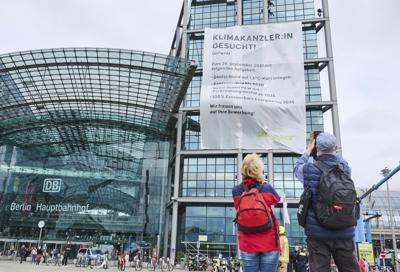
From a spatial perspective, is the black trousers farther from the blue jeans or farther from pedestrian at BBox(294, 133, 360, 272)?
the blue jeans

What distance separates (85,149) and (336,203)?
4295 cm

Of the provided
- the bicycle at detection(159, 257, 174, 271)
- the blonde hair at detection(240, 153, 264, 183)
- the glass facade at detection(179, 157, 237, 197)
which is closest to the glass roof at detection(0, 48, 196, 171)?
the glass facade at detection(179, 157, 237, 197)

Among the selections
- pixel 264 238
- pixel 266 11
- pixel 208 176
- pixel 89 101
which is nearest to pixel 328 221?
pixel 264 238

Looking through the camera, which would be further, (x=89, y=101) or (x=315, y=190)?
(x=89, y=101)

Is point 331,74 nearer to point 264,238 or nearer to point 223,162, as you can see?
point 223,162

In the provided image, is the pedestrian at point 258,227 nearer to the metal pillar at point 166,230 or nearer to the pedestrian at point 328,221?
the pedestrian at point 328,221

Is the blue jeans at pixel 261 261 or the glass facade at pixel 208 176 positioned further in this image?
the glass facade at pixel 208 176

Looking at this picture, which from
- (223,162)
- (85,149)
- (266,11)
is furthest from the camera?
(266,11)

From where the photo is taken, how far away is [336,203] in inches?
124

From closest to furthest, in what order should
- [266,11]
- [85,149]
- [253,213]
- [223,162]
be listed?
[253,213] → [223,162] → [85,149] → [266,11]

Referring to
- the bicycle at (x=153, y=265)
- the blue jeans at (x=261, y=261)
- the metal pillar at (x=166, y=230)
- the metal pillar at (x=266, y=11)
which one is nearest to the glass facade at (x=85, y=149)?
the metal pillar at (x=166, y=230)

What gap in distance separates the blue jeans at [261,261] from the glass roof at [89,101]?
1153 inches

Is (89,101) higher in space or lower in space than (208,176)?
higher

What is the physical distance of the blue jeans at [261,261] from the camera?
353cm
